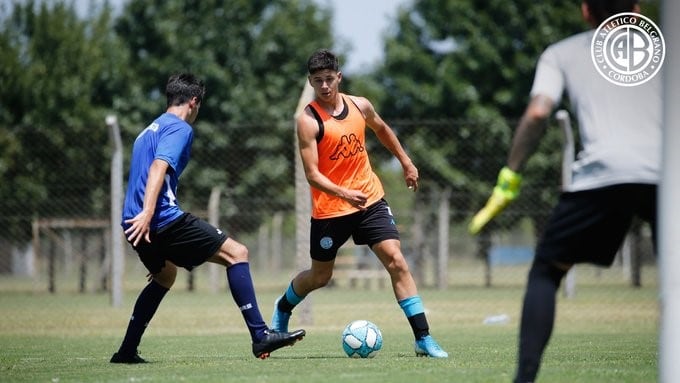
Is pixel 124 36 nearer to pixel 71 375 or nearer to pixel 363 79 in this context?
pixel 363 79

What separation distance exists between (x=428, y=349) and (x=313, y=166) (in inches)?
64.8

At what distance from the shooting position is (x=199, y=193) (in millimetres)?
25797

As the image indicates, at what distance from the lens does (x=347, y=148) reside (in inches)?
336

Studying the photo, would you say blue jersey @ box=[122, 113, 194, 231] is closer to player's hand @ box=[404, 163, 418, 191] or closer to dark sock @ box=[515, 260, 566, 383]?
player's hand @ box=[404, 163, 418, 191]

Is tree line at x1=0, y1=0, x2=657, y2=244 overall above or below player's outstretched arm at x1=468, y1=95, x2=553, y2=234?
above

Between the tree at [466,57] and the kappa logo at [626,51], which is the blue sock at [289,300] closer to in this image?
the kappa logo at [626,51]

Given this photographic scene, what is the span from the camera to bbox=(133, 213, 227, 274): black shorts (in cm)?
764

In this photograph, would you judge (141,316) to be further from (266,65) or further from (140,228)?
(266,65)

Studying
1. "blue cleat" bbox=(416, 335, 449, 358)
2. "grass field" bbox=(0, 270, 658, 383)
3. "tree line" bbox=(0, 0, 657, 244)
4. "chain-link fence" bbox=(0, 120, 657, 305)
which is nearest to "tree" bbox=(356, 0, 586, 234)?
"tree line" bbox=(0, 0, 657, 244)

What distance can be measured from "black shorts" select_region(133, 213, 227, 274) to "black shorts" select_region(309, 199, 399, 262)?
3.61 ft

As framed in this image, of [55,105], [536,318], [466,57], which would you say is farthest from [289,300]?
[466,57]

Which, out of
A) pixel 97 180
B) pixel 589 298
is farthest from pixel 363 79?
pixel 589 298

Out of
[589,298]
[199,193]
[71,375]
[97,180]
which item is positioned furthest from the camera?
[199,193]

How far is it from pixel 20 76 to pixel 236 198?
916 centimetres
